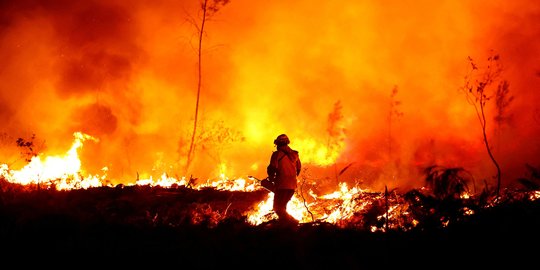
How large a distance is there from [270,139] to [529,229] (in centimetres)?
2479

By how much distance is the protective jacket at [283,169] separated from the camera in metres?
8.73

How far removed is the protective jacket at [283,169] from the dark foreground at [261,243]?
6.84 feet

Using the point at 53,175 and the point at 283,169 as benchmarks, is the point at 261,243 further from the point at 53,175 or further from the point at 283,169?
the point at 53,175

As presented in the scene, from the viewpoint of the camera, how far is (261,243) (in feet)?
18.6

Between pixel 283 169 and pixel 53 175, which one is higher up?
pixel 53 175

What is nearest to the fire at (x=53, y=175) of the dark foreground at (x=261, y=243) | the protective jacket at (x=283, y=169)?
the dark foreground at (x=261, y=243)

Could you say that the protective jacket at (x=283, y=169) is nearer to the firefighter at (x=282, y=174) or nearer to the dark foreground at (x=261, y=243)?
the firefighter at (x=282, y=174)

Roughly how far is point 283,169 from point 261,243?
3.20 metres

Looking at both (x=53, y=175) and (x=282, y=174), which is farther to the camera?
(x=53, y=175)

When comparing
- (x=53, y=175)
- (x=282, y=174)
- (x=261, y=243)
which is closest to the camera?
(x=261, y=243)

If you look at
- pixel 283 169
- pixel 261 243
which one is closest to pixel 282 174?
pixel 283 169

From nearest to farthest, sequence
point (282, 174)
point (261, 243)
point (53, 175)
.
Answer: point (261, 243) → point (282, 174) → point (53, 175)

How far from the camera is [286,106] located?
30.9m

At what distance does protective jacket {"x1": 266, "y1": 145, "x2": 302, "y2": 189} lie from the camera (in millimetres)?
8734
